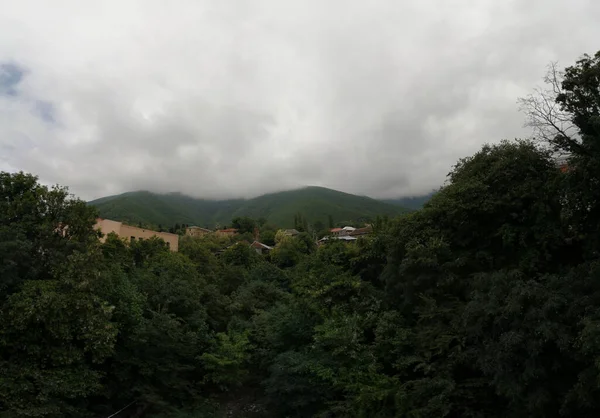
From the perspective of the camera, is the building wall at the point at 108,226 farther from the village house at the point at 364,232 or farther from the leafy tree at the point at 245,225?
the leafy tree at the point at 245,225

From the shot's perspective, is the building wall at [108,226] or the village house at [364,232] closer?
the village house at [364,232]

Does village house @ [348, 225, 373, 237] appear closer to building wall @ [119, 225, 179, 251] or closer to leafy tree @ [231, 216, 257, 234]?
building wall @ [119, 225, 179, 251]

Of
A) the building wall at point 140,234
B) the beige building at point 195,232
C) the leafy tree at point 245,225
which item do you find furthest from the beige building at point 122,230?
the leafy tree at point 245,225

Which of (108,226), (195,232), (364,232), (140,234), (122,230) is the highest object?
(195,232)

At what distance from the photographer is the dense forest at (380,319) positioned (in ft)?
30.6

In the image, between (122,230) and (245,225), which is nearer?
(122,230)

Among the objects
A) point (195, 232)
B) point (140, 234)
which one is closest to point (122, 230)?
point (140, 234)

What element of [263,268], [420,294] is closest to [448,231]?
[420,294]

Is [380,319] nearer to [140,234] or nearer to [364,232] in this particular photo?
[364,232]

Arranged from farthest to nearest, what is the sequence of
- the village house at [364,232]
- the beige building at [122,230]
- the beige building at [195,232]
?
the beige building at [195,232], the beige building at [122,230], the village house at [364,232]

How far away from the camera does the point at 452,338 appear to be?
11789mm

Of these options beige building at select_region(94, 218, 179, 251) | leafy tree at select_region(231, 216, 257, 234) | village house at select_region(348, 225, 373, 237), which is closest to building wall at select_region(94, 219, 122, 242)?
beige building at select_region(94, 218, 179, 251)

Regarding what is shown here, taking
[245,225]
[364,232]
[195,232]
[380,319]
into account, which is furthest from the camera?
[245,225]

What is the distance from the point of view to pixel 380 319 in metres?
14.4
